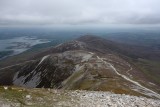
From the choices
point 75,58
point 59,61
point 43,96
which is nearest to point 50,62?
point 59,61

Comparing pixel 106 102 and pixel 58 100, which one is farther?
pixel 106 102

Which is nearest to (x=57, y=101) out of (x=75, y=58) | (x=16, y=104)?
(x=16, y=104)

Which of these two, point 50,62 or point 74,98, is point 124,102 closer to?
point 74,98

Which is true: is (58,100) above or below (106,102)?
above

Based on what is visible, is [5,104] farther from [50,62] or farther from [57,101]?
[50,62]

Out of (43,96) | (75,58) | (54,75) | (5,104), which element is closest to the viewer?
(5,104)

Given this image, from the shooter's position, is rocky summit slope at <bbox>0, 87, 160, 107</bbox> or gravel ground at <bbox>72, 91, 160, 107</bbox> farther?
gravel ground at <bbox>72, 91, 160, 107</bbox>

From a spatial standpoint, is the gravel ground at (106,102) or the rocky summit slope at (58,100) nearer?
the rocky summit slope at (58,100)

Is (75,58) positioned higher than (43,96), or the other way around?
(43,96)

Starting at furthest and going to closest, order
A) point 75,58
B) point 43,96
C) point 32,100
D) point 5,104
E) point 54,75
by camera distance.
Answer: point 75,58 < point 54,75 < point 43,96 < point 32,100 < point 5,104

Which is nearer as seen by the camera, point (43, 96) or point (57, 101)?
point (57, 101)
